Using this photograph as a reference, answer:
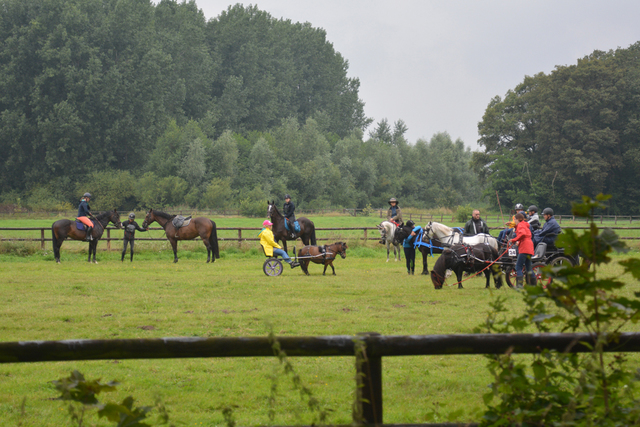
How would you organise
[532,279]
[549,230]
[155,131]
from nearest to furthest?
1. [532,279]
2. [549,230]
3. [155,131]

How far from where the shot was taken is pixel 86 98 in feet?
188

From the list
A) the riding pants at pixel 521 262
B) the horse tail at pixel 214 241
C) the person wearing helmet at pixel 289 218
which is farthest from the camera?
the person wearing helmet at pixel 289 218

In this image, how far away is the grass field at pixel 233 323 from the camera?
16.5ft

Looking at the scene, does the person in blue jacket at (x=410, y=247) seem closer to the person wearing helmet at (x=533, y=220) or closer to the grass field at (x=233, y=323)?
the grass field at (x=233, y=323)

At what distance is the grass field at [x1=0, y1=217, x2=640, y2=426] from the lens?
5016 millimetres

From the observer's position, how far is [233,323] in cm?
866

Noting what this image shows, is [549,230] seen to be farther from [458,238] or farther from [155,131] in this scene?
[155,131]

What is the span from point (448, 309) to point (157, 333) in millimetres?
4840

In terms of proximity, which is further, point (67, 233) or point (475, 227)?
point (67, 233)

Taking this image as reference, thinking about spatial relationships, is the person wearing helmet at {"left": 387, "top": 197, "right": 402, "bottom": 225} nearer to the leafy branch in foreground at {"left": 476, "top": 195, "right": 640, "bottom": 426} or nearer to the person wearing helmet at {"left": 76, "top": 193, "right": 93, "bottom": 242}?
the person wearing helmet at {"left": 76, "top": 193, "right": 93, "bottom": 242}

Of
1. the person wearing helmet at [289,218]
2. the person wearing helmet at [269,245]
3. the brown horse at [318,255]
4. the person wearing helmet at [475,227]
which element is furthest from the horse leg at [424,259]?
the person wearing helmet at [289,218]

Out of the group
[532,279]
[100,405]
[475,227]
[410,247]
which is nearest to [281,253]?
[410,247]

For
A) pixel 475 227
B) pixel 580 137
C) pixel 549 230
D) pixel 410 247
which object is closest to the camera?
pixel 549 230

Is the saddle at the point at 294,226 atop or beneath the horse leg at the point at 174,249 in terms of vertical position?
atop
